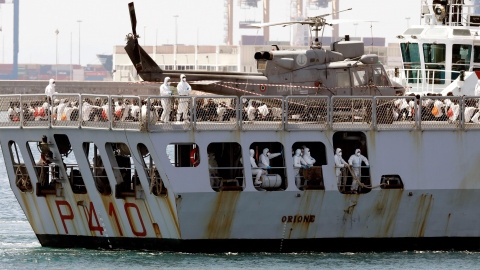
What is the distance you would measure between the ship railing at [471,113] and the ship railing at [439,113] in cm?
14

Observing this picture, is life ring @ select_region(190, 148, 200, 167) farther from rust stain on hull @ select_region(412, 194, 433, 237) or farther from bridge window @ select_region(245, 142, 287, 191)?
rust stain on hull @ select_region(412, 194, 433, 237)

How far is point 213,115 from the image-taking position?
28.5m

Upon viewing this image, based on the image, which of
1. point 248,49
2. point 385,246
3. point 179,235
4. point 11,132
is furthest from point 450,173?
point 248,49

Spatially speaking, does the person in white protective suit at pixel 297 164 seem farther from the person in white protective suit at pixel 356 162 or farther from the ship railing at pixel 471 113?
the ship railing at pixel 471 113

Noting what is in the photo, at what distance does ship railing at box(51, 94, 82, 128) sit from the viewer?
29298 mm

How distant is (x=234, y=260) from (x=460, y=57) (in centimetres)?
1161

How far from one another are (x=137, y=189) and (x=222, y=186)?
88.1 inches

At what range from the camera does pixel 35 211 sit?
101 feet

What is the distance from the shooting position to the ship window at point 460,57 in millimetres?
35688

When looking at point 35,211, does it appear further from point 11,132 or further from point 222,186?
point 222,186

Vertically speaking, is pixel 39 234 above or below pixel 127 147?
below

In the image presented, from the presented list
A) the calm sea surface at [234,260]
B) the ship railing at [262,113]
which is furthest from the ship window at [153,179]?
the ship railing at [262,113]

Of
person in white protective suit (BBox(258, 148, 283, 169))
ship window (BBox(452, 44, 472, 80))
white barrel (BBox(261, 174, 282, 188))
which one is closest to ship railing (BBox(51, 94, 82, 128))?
person in white protective suit (BBox(258, 148, 283, 169))

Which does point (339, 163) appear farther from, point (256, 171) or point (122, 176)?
point (122, 176)
